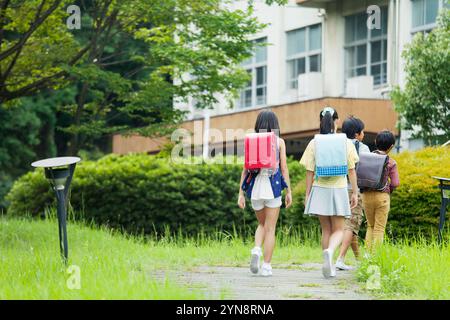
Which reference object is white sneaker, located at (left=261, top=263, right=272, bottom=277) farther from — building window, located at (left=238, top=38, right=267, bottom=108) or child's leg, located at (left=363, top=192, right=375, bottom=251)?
building window, located at (left=238, top=38, right=267, bottom=108)

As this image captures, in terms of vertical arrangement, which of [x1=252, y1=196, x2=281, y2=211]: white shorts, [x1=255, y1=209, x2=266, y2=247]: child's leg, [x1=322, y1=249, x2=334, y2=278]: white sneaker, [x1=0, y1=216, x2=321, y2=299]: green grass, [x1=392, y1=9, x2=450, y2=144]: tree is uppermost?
[x1=392, y1=9, x2=450, y2=144]: tree

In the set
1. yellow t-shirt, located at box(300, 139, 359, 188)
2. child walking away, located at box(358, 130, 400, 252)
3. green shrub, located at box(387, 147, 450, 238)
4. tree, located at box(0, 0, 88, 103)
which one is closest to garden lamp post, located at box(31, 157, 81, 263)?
yellow t-shirt, located at box(300, 139, 359, 188)

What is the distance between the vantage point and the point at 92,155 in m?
43.2

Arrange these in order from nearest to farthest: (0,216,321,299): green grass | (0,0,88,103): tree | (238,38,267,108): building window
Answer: (0,216,321,299): green grass → (0,0,88,103): tree → (238,38,267,108): building window

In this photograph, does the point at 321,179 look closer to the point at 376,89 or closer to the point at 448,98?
the point at 448,98

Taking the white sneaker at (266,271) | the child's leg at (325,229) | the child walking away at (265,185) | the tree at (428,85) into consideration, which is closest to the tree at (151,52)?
the tree at (428,85)

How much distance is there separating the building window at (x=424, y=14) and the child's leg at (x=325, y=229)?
55.6 ft

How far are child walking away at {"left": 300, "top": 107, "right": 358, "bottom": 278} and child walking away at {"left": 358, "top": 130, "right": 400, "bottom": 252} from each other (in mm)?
677

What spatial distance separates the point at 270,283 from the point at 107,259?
8.44 feet

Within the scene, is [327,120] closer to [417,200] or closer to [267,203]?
[267,203]

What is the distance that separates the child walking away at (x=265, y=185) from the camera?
426 inches

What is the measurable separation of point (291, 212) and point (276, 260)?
4.97 m

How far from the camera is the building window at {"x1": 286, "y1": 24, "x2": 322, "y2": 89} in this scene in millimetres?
32338
